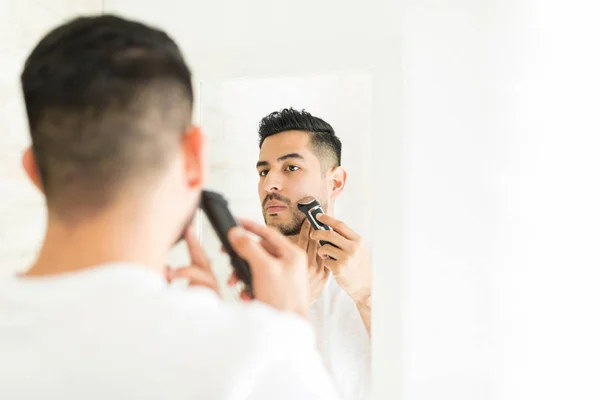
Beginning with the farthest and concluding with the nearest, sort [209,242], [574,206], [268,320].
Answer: [209,242], [574,206], [268,320]

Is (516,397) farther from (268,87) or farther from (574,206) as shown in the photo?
(268,87)

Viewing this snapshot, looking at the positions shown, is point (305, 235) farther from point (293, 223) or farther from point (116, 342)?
point (116, 342)

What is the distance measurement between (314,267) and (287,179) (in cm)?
19

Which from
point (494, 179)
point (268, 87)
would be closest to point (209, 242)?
point (268, 87)

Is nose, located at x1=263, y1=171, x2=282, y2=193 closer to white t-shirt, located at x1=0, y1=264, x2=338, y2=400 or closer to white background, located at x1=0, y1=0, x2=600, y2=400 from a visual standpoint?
white background, located at x1=0, y1=0, x2=600, y2=400

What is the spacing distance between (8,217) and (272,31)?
27.9 inches

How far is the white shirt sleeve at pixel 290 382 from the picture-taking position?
52 cm

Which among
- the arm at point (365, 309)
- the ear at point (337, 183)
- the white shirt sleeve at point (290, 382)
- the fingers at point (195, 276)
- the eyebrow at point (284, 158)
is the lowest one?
the white shirt sleeve at point (290, 382)

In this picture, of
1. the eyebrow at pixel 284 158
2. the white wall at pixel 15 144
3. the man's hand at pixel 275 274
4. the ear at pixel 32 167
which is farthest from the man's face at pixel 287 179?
the ear at pixel 32 167

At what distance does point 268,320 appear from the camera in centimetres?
52

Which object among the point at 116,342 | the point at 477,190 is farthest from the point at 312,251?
the point at 116,342

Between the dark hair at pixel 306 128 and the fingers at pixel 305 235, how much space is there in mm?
140

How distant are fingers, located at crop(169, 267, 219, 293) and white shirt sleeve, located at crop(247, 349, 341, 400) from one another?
21 centimetres

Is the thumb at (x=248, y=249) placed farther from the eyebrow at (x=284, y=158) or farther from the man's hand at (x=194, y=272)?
the eyebrow at (x=284, y=158)
